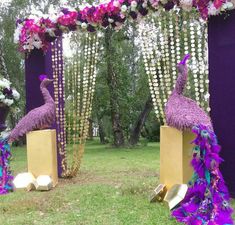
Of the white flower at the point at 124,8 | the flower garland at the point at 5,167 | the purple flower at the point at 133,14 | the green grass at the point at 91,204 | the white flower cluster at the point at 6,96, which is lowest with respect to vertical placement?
the green grass at the point at 91,204

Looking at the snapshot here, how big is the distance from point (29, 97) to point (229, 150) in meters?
3.78

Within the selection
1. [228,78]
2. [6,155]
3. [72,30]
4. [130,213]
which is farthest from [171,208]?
[72,30]

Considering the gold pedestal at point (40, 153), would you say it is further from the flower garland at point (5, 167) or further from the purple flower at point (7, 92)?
the purple flower at point (7, 92)

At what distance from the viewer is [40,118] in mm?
6480

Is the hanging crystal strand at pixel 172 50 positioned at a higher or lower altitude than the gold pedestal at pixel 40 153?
higher

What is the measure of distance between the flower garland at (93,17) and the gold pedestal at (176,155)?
1575mm

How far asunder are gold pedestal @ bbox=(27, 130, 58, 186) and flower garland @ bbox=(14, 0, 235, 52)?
5.39ft

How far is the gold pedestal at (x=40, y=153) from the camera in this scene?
6.36m

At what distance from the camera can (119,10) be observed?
243 inches

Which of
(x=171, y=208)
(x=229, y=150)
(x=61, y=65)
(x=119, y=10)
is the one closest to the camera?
(x=171, y=208)

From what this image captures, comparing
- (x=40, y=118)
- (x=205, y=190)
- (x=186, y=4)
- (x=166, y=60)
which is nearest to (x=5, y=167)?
(x=40, y=118)

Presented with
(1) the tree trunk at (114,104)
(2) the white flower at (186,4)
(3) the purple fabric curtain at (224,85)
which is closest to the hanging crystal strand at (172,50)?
(2) the white flower at (186,4)

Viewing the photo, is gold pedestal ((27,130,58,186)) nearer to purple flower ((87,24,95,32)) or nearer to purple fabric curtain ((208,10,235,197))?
purple flower ((87,24,95,32))

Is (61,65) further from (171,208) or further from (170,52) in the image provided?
(171,208)
